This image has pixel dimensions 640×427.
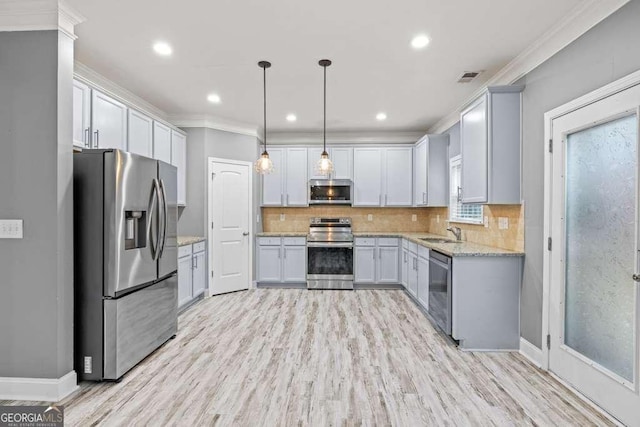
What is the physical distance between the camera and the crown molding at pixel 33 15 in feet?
7.34

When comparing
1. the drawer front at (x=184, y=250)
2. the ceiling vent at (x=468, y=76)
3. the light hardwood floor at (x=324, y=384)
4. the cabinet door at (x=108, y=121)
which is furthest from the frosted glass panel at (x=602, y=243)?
the cabinet door at (x=108, y=121)

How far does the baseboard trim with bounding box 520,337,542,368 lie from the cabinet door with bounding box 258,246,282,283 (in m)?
3.55

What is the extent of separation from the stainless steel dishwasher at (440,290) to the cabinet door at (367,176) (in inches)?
81.9

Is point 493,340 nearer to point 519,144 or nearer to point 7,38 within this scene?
point 519,144

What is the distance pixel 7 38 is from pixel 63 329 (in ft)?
6.81

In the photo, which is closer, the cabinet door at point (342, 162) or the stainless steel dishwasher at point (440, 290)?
the stainless steel dishwasher at point (440, 290)

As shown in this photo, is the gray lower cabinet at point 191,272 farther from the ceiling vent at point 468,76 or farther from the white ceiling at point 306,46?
the ceiling vent at point 468,76

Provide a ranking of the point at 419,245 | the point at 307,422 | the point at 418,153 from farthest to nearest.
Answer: the point at 418,153, the point at 419,245, the point at 307,422

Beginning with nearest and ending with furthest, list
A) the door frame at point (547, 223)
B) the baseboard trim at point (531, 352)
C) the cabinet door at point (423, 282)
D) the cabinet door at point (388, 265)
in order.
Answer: the door frame at point (547, 223) < the baseboard trim at point (531, 352) < the cabinet door at point (423, 282) < the cabinet door at point (388, 265)

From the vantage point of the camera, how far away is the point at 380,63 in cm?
314

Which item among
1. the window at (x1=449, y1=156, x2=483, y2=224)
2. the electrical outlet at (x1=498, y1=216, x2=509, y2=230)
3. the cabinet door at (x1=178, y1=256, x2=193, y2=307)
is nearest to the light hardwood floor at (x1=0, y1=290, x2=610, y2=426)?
the cabinet door at (x1=178, y1=256, x2=193, y2=307)

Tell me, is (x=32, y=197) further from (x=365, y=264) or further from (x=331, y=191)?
(x=365, y=264)

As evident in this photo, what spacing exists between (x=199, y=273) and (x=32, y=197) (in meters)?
2.57

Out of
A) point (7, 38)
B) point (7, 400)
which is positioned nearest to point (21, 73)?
point (7, 38)
